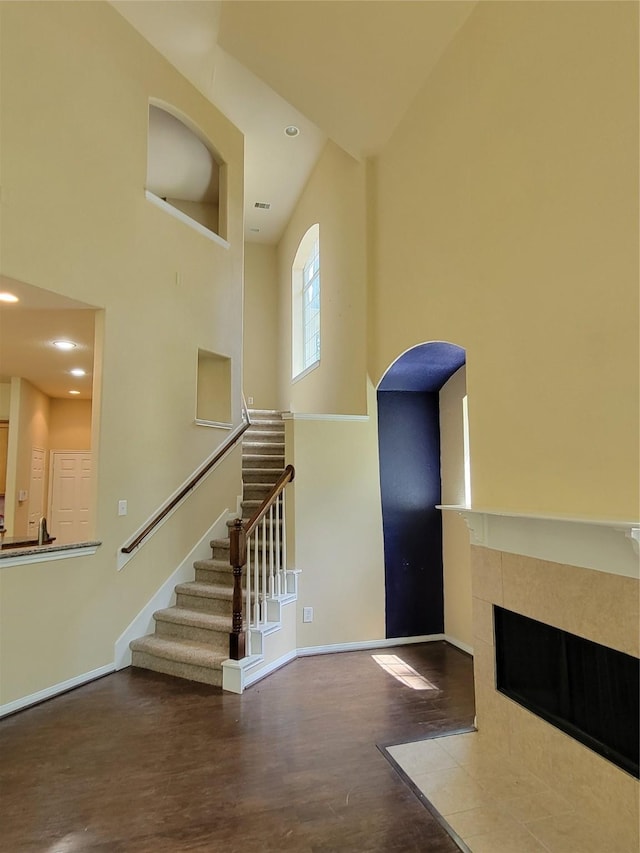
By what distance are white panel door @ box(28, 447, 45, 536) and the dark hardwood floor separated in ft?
12.2

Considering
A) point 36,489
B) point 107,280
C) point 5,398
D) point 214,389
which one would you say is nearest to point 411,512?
point 214,389

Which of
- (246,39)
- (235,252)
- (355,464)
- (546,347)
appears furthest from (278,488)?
(246,39)

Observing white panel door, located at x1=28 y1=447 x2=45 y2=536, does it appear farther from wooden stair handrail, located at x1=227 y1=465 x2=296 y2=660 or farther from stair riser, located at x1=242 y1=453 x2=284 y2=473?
wooden stair handrail, located at x1=227 y1=465 x2=296 y2=660

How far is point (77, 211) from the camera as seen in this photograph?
3.93 meters

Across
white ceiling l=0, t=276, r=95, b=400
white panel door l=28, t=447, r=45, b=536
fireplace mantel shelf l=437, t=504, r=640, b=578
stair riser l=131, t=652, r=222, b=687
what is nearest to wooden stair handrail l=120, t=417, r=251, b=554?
stair riser l=131, t=652, r=222, b=687

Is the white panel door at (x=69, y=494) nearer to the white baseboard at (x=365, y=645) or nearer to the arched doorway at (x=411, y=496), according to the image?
the white baseboard at (x=365, y=645)

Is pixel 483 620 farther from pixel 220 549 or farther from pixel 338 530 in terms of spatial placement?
pixel 220 549

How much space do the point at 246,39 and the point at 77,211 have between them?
240cm

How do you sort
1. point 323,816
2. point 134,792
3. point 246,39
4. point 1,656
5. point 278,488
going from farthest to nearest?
point 246,39 → point 278,488 → point 1,656 → point 134,792 → point 323,816

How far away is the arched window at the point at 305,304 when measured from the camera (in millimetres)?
7820

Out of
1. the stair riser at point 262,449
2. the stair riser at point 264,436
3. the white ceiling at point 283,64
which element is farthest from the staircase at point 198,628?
the white ceiling at point 283,64

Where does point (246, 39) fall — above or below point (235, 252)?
above

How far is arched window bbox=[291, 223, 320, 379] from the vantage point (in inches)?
308

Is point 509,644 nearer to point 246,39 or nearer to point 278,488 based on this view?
point 278,488
